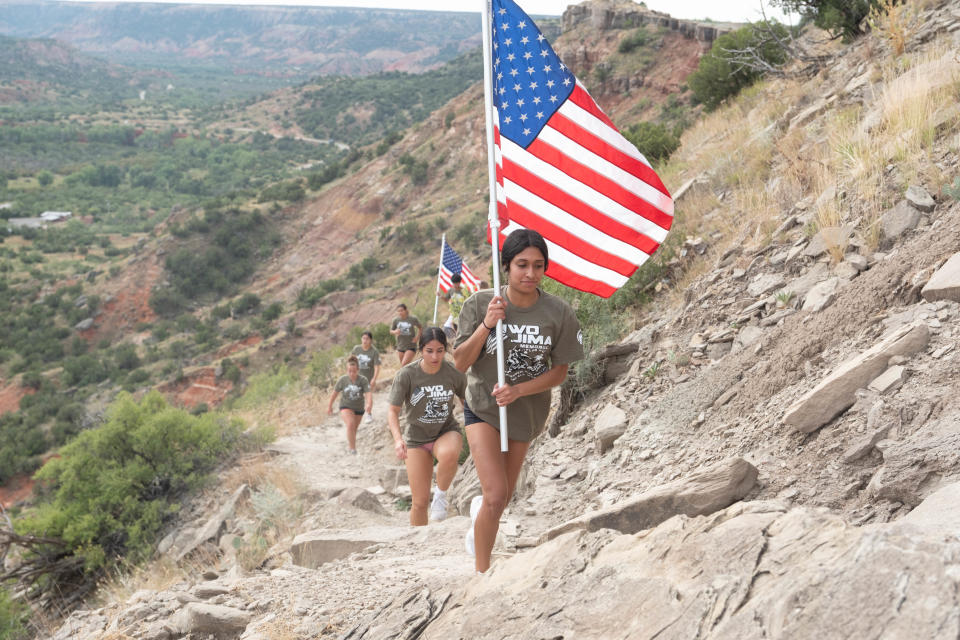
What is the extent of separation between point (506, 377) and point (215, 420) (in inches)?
332

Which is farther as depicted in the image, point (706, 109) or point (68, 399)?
point (68, 399)

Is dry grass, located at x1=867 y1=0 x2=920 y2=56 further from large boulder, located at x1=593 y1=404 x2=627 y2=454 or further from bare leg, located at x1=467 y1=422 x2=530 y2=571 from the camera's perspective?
bare leg, located at x1=467 y1=422 x2=530 y2=571

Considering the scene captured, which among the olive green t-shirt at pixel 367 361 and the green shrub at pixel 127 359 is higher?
the olive green t-shirt at pixel 367 361

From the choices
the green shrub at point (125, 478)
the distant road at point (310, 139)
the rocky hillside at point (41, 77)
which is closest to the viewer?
the green shrub at point (125, 478)

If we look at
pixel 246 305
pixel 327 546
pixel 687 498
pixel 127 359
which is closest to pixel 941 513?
pixel 687 498

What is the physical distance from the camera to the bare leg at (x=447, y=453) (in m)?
5.39

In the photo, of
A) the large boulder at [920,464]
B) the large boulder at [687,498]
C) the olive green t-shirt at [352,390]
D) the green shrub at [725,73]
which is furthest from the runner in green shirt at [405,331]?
the green shrub at [725,73]

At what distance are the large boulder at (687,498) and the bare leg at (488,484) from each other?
48 centimetres

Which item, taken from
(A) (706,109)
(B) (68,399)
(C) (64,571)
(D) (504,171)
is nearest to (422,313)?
(A) (706,109)

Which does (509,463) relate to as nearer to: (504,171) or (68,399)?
(504,171)

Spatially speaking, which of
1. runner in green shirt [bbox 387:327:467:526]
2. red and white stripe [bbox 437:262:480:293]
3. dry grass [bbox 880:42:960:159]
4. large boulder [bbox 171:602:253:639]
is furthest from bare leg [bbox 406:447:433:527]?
red and white stripe [bbox 437:262:480:293]

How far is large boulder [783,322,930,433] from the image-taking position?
3.76 metres

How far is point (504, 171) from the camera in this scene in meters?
4.60

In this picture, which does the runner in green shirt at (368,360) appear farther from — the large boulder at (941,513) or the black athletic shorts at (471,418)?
the large boulder at (941,513)
